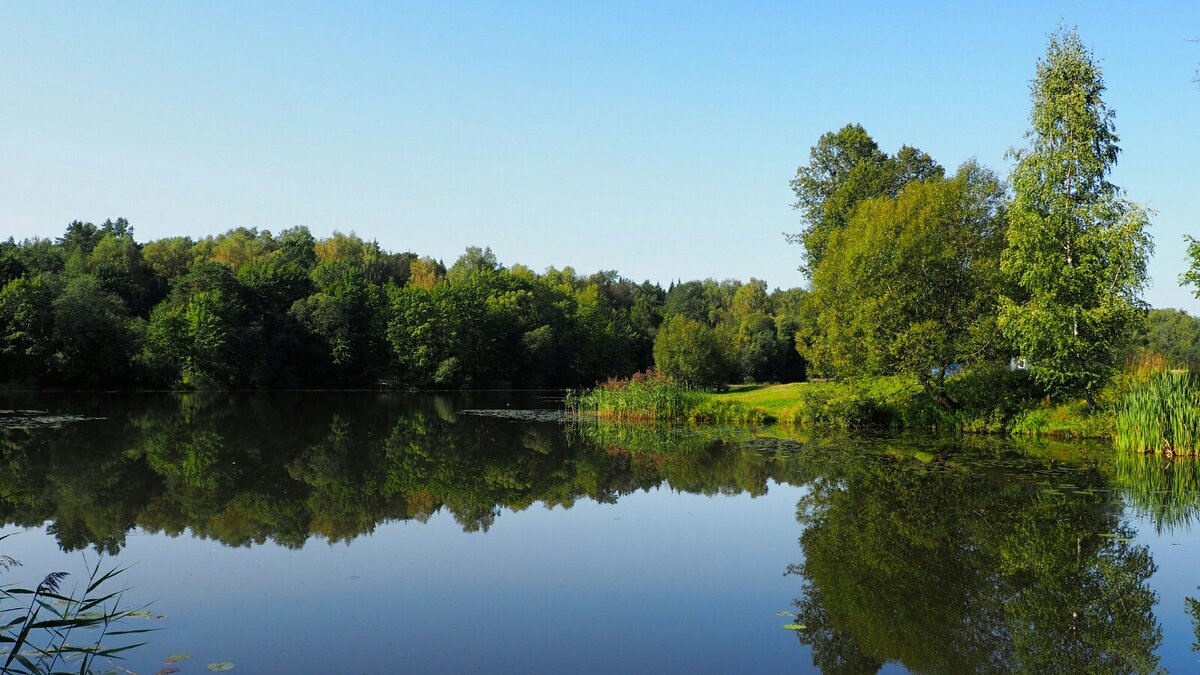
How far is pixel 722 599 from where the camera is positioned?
9.12 meters

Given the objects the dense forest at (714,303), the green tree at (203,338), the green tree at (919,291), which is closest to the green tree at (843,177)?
the dense forest at (714,303)

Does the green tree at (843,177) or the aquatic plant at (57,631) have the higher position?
the green tree at (843,177)

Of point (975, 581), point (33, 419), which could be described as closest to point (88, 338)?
point (33, 419)

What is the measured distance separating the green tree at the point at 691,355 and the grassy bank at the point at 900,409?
1304 centimetres

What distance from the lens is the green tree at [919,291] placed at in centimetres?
2639

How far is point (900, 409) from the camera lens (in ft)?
92.5

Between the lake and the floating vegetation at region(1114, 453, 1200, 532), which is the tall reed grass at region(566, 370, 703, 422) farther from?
the floating vegetation at region(1114, 453, 1200, 532)

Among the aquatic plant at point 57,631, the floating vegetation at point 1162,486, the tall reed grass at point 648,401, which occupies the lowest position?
the floating vegetation at point 1162,486

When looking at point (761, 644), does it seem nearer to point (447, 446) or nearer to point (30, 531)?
point (30, 531)

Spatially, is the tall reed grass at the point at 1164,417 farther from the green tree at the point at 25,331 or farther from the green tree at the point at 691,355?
the green tree at the point at 25,331

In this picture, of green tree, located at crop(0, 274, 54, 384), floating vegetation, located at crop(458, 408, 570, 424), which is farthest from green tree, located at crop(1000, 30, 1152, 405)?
green tree, located at crop(0, 274, 54, 384)

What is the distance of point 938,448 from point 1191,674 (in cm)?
1577

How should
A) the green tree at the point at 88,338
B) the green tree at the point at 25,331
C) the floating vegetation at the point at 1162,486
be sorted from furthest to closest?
the green tree at the point at 88,338 < the green tree at the point at 25,331 < the floating vegetation at the point at 1162,486

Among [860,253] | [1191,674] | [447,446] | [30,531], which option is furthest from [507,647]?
[860,253]
